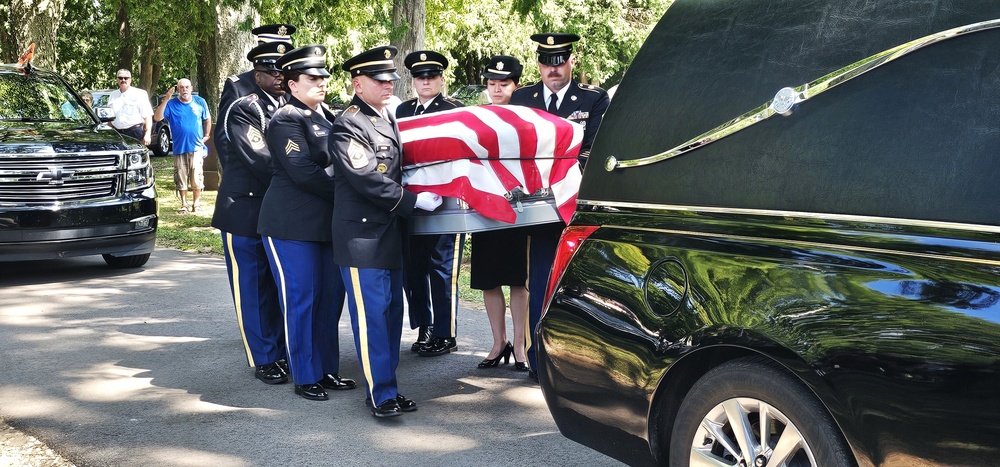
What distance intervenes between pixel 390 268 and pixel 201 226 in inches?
350

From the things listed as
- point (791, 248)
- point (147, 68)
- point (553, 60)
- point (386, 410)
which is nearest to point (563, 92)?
point (553, 60)

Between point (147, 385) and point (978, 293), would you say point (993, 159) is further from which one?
point (147, 385)

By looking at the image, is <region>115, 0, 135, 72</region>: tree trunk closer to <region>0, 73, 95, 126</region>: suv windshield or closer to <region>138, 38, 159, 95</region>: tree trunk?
<region>138, 38, 159, 95</region>: tree trunk

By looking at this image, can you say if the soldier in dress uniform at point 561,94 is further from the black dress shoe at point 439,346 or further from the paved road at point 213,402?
the black dress shoe at point 439,346

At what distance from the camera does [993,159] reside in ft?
8.32

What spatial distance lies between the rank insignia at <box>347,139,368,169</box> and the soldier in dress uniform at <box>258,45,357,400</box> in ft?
1.40

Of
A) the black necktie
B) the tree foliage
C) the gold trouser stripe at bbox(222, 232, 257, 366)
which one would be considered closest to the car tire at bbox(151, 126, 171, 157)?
the tree foliage

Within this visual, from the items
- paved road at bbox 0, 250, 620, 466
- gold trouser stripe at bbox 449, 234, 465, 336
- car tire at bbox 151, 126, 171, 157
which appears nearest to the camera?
paved road at bbox 0, 250, 620, 466

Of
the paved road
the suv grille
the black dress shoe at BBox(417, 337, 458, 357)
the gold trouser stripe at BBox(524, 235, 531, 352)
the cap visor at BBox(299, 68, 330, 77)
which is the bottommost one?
the paved road

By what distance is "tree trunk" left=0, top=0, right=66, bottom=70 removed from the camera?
1994 centimetres

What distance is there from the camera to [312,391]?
19.1 ft

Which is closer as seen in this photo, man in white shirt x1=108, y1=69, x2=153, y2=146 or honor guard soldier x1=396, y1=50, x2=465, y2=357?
honor guard soldier x1=396, y1=50, x2=465, y2=357

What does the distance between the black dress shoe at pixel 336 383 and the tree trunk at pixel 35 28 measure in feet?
51.9

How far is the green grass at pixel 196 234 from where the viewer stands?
9.07 m
